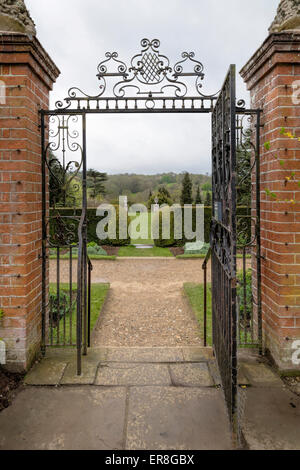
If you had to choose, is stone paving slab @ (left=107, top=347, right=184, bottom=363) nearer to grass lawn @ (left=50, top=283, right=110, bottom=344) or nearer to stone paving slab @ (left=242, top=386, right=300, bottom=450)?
stone paving slab @ (left=242, top=386, right=300, bottom=450)

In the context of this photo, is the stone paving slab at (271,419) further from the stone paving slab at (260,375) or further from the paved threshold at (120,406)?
the paved threshold at (120,406)

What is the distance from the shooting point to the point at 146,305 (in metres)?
6.18

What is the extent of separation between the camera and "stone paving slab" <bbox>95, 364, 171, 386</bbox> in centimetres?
292

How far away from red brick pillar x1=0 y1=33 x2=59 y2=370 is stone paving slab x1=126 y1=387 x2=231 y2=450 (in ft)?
3.85

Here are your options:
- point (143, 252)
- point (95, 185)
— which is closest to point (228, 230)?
point (143, 252)

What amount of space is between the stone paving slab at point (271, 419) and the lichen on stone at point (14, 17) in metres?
3.64

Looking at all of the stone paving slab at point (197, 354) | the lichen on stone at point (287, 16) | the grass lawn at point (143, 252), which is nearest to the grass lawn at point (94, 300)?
the stone paving slab at point (197, 354)

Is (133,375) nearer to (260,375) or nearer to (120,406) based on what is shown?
(120,406)

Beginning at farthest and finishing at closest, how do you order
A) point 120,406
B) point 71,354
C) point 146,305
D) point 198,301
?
1. point 146,305
2. point 198,301
3. point 71,354
4. point 120,406

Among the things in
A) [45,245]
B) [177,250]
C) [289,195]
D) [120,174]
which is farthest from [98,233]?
[120,174]

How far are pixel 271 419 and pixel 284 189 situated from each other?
181 cm

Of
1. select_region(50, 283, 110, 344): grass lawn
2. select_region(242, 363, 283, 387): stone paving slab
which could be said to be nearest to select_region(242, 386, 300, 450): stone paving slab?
select_region(242, 363, 283, 387): stone paving slab
